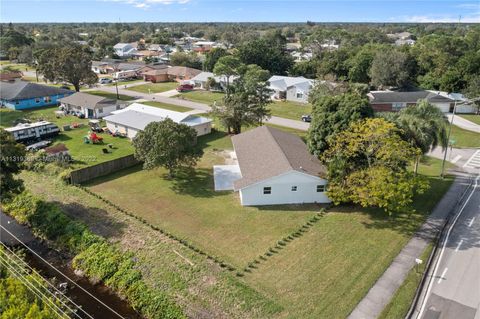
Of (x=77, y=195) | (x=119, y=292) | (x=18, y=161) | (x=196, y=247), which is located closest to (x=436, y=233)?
(x=196, y=247)

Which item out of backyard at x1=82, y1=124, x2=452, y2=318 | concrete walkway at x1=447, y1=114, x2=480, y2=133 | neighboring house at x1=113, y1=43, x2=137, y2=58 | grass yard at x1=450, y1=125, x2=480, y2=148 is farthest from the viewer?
neighboring house at x1=113, y1=43, x2=137, y2=58

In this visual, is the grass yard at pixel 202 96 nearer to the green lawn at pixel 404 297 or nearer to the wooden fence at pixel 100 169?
the wooden fence at pixel 100 169

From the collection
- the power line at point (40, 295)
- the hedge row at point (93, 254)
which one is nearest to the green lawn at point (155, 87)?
the hedge row at point (93, 254)

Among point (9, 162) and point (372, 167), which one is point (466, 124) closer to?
point (372, 167)

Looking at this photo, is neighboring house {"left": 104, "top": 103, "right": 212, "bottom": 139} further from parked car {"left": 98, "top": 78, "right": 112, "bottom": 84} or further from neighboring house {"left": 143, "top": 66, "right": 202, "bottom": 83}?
parked car {"left": 98, "top": 78, "right": 112, "bottom": 84}

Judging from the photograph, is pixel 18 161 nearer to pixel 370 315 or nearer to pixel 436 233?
pixel 370 315

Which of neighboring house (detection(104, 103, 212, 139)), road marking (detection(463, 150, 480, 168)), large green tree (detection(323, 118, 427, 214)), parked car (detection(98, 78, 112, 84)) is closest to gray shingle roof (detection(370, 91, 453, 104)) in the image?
road marking (detection(463, 150, 480, 168))

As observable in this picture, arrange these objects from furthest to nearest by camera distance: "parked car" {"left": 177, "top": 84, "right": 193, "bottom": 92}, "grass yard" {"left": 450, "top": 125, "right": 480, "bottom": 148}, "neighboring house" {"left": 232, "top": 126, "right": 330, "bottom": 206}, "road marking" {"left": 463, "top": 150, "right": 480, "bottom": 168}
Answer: "parked car" {"left": 177, "top": 84, "right": 193, "bottom": 92} < "grass yard" {"left": 450, "top": 125, "right": 480, "bottom": 148} < "road marking" {"left": 463, "top": 150, "right": 480, "bottom": 168} < "neighboring house" {"left": 232, "top": 126, "right": 330, "bottom": 206}
